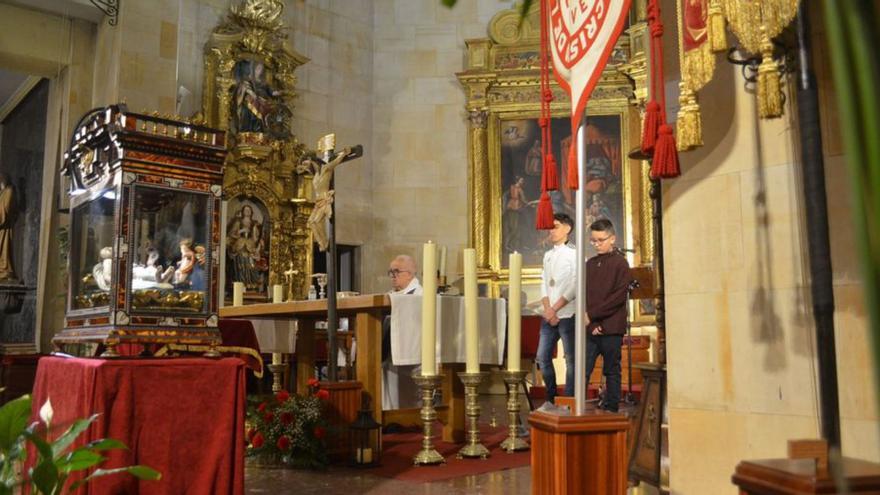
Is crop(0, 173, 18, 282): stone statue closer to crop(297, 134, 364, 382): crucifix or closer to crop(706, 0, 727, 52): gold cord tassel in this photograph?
crop(297, 134, 364, 382): crucifix

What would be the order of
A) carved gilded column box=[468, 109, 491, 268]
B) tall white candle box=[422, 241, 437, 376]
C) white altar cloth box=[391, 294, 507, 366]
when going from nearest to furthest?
tall white candle box=[422, 241, 437, 376], white altar cloth box=[391, 294, 507, 366], carved gilded column box=[468, 109, 491, 268]

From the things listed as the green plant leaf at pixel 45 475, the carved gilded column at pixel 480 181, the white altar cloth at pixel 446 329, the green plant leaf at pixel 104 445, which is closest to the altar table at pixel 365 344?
the white altar cloth at pixel 446 329

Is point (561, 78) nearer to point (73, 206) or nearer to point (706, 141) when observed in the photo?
point (706, 141)

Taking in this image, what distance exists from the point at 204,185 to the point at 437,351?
2.20 m

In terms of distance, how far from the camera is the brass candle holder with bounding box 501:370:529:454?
5254 mm

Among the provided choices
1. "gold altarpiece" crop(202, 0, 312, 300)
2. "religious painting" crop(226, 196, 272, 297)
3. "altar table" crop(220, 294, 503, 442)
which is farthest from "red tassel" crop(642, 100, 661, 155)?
"religious painting" crop(226, 196, 272, 297)

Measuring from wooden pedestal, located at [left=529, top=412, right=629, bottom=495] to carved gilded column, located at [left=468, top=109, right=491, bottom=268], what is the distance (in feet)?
32.7

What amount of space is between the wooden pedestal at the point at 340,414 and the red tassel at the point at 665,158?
9.96ft

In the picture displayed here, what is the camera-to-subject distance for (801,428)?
2.80 m

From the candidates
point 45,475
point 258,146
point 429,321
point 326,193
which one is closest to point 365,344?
point 429,321

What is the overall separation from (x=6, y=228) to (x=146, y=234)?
803cm

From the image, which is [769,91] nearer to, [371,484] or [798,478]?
[798,478]

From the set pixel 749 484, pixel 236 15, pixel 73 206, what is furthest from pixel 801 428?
pixel 236 15

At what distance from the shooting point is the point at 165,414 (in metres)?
3.12
